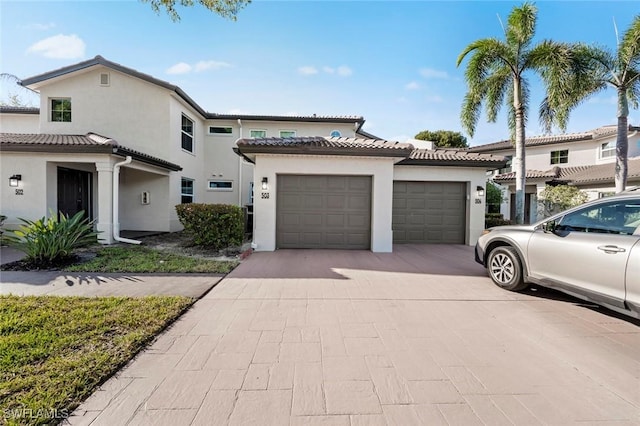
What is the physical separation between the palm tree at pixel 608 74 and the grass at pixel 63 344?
45.2 feet

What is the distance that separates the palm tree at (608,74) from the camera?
10.3 metres

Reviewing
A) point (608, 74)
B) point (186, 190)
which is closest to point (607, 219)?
point (608, 74)

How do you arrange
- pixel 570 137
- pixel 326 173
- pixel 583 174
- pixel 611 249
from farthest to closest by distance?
pixel 570 137 < pixel 583 174 < pixel 326 173 < pixel 611 249

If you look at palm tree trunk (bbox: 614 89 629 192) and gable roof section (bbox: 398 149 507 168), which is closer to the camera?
gable roof section (bbox: 398 149 507 168)

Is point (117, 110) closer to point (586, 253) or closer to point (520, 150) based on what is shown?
point (586, 253)

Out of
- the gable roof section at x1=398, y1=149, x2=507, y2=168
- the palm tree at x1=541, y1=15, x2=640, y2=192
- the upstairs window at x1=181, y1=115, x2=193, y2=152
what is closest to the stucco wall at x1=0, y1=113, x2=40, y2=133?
the upstairs window at x1=181, y1=115, x2=193, y2=152

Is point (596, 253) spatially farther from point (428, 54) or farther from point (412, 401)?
point (428, 54)

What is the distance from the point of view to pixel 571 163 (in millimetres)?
21109

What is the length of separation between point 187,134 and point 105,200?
6132 millimetres

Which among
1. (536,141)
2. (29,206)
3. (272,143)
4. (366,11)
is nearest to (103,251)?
(29,206)

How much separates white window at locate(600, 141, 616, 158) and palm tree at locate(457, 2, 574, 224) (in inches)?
484

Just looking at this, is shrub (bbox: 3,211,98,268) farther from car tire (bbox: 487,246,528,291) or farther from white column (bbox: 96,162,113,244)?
car tire (bbox: 487,246,528,291)

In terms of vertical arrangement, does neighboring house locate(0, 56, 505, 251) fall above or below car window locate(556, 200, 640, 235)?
above

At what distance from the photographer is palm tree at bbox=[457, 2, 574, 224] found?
34.8 feet
